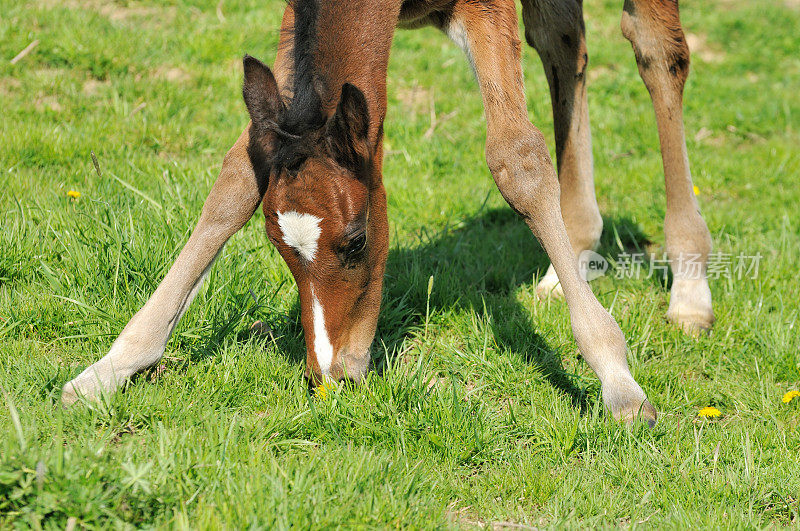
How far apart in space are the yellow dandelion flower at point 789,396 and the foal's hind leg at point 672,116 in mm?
914

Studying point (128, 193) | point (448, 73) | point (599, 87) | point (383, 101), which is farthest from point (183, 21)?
point (383, 101)

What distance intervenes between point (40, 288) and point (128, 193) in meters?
→ 0.90

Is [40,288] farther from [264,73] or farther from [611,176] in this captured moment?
[611,176]

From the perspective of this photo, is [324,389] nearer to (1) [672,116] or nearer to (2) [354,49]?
(2) [354,49]

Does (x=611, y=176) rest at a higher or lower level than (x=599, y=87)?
lower

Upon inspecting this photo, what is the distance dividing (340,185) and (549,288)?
1909 mm

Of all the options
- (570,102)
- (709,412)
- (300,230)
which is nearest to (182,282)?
(300,230)

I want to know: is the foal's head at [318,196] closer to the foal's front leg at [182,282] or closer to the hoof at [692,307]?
the foal's front leg at [182,282]

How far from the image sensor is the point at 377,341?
3727 millimetres

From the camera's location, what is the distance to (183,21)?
7.18 m

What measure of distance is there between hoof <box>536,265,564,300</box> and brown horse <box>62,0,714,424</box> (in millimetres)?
959

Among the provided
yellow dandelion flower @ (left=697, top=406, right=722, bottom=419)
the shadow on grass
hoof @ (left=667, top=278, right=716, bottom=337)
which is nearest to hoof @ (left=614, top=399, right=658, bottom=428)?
the shadow on grass

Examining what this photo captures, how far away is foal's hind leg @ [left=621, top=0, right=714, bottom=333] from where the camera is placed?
4.42m

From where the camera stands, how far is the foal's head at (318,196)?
9.06ft
